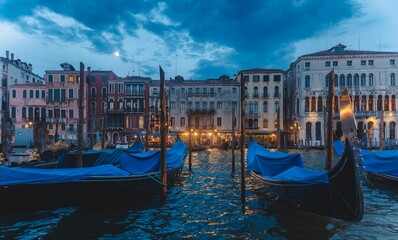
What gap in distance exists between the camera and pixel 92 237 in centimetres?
649

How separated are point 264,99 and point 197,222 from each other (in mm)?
35323

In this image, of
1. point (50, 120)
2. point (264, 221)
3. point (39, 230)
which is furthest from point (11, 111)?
point (264, 221)

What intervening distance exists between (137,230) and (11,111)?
4091cm

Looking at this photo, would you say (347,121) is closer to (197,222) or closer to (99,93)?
(197,222)

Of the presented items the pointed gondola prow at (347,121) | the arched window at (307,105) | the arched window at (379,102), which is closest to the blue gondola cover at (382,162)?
the pointed gondola prow at (347,121)

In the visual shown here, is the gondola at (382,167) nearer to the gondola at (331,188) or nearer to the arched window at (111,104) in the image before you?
the gondola at (331,188)

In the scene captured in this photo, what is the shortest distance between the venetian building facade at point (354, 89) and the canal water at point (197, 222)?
95.2 feet

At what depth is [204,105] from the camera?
134 ft

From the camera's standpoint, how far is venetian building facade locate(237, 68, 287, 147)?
41000 millimetres

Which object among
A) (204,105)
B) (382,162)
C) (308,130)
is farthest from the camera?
(204,105)

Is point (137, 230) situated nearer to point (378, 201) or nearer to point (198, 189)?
point (198, 189)

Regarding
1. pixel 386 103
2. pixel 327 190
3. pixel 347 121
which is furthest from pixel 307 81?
pixel 347 121

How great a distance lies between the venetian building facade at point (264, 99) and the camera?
41.0 metres

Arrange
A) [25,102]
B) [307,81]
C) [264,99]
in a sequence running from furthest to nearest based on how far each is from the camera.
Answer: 1. [264,99]
2. [25,102]
3. [307,81]
